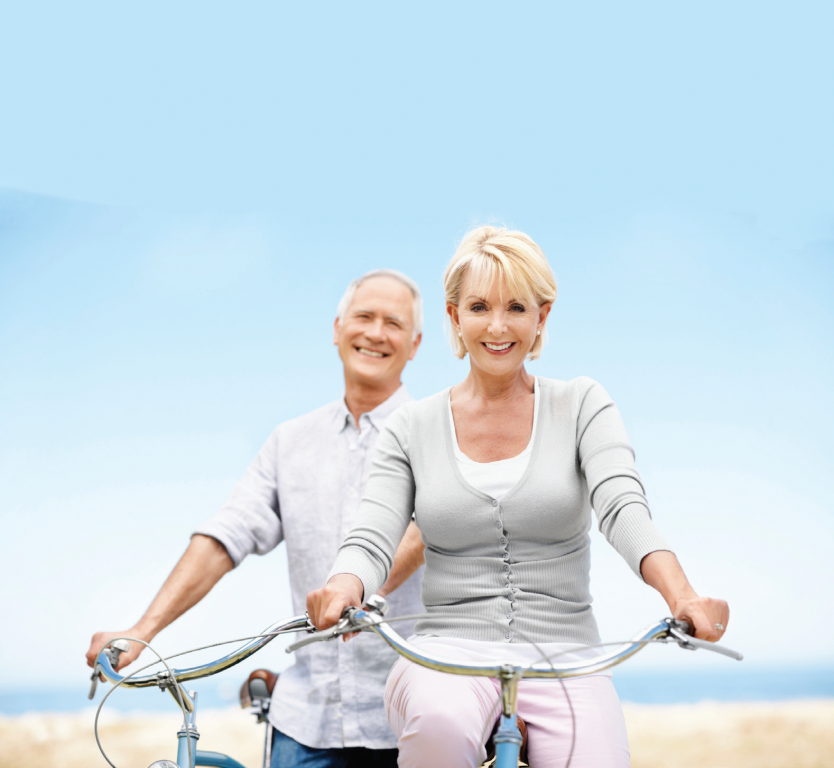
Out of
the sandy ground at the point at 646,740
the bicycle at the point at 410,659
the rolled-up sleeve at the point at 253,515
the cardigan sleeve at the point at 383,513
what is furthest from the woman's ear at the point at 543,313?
the sandy ground at the point at 646,740

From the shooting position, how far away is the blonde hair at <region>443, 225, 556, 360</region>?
6.16 feet

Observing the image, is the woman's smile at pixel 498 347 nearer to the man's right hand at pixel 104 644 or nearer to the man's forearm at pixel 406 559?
the man's forearm at pixel 406 559

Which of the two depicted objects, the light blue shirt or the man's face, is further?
the man's face

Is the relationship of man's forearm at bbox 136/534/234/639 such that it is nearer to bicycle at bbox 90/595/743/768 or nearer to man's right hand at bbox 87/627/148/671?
man's right hand at bbox 87/627/148/671

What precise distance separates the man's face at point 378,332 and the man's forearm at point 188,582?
2.30 feet

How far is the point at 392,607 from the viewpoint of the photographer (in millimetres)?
2562

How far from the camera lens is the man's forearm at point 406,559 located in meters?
2.23

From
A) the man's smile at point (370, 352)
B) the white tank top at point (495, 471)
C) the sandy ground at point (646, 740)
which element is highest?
the man's smile at point (370, 352)

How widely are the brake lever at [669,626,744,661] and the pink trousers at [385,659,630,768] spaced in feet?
1.05

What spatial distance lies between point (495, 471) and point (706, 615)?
24.5 inches

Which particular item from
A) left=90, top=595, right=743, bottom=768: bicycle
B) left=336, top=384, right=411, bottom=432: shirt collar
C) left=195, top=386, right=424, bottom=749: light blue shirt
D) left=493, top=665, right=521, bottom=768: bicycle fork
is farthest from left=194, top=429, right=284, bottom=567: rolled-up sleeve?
left=493, top=665, right=521, bottom=768: bicycle fork

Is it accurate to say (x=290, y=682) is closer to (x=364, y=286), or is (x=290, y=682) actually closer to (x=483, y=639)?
(x=483, y=639)

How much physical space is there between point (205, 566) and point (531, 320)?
1.20 m

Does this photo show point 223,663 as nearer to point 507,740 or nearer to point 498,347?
point 507,740
